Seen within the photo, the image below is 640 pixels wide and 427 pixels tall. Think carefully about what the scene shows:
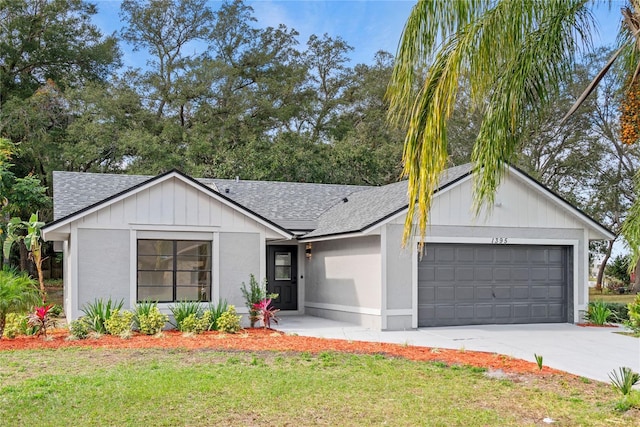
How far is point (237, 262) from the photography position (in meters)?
15.7

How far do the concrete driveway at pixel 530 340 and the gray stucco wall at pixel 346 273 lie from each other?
73cm

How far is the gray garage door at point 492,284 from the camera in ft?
51.8

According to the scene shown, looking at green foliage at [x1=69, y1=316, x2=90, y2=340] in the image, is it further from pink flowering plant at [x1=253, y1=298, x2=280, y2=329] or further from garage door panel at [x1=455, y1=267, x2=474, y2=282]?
garage door panel at [x1=455, y1=267, x2=474, y2=282]

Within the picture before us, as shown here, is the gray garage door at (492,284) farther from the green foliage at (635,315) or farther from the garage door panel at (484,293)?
the green foliage at (635,315)

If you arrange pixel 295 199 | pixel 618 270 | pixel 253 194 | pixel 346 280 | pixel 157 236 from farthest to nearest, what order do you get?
pixel 618 270 < pixel 295 199 < pixel 253 194 < pixel 346 280 < pixel 157 236

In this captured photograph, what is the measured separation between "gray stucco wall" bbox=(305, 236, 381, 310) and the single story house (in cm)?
5

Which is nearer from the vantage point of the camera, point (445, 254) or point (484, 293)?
point (445, 254)

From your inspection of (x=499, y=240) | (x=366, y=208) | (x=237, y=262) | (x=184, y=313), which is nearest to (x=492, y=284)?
(x=499, y=240)

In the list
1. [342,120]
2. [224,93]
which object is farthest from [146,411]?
[342,120]

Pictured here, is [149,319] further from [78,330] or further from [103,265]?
[103,265]

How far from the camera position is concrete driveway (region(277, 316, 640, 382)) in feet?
35.6

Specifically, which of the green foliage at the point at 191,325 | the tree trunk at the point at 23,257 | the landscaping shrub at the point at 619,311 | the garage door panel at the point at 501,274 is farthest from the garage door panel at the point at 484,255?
the tree trunk at the point at 23,257

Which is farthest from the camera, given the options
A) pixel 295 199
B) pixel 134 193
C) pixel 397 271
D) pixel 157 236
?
pixel 295 199

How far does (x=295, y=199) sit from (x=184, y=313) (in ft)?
25.1
